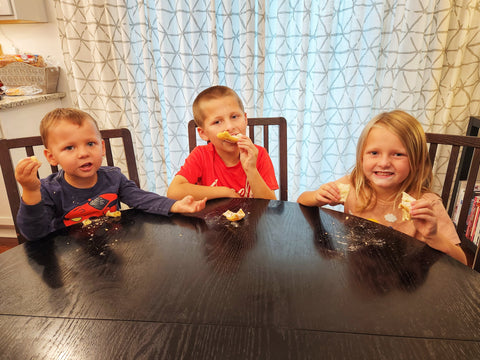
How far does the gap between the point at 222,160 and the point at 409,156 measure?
Result: 0.80 meters

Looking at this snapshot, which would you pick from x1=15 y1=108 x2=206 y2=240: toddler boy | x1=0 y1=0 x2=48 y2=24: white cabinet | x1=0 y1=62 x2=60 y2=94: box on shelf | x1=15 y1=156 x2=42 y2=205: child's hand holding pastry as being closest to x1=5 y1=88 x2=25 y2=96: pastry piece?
x1=0 y1=62 x2=60 y2=94: box on shelf

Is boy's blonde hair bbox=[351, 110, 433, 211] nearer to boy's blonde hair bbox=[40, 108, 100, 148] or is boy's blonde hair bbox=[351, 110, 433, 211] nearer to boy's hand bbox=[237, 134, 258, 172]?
boy's hand bbox=[237, 134, 258, 172]

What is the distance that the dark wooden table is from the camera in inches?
21.6

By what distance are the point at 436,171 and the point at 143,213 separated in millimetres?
2152

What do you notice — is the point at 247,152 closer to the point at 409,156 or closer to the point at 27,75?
the point at 409,156

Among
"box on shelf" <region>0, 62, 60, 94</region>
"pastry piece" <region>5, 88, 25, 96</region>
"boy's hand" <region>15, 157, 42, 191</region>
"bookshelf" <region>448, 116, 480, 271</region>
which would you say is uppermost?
"box on shelf" <region>0, 62, 60, 94</region>

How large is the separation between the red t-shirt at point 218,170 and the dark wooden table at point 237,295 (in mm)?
524

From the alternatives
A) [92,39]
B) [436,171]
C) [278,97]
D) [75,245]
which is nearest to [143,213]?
[75,245]

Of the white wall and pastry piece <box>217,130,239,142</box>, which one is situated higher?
the white wall

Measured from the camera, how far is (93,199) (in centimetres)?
125

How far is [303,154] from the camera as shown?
254cm

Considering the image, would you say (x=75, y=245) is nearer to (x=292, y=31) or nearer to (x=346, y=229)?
(x=346, y=229)

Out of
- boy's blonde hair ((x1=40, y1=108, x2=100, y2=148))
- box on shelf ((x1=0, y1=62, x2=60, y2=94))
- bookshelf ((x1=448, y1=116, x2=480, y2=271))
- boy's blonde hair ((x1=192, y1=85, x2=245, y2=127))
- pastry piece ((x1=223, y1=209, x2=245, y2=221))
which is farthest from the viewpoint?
box on shelf ((x1=0, y1=62, x2=60, y2=94))

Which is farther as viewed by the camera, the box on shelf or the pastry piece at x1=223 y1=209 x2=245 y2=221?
the box on shelf
